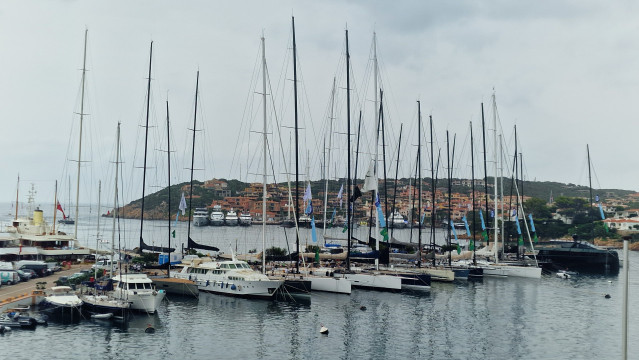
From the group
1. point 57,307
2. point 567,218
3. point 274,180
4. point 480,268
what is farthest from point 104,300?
point 567,218

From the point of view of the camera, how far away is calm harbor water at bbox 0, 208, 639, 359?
3347 centimetres

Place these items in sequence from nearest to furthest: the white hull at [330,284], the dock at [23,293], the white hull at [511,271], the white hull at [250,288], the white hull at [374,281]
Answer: the dock at [23,293], the white hull at [250,288], the white hull at [330,284], the white hull at [374,281], the white hull at [511,271]

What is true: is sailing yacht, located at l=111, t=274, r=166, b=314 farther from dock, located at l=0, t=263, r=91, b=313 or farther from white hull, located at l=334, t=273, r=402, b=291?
white hull, located at l=334, t=273, r=402, b=291

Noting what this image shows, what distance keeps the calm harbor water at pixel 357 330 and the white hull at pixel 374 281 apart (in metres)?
0.98

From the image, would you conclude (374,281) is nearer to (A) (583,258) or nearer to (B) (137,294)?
(B) (137,294)

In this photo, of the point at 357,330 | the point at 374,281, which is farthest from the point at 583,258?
the point at 357,330

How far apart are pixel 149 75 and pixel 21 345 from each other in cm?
3729

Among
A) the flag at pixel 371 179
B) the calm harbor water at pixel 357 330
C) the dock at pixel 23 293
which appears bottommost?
the calm harbor water at pixel 357 330

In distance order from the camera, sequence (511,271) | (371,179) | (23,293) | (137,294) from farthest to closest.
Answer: (511,271) < (371,179) < (23,293) < (137,294)

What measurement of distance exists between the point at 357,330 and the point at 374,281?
656 inches

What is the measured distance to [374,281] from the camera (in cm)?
5606

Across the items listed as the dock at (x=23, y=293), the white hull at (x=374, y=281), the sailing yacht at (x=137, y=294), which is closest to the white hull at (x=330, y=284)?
the white hull at (x=374, y=281)

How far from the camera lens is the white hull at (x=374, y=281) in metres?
55.4

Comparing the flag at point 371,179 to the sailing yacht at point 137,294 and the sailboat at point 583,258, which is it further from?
the sailboat at point 583,258
